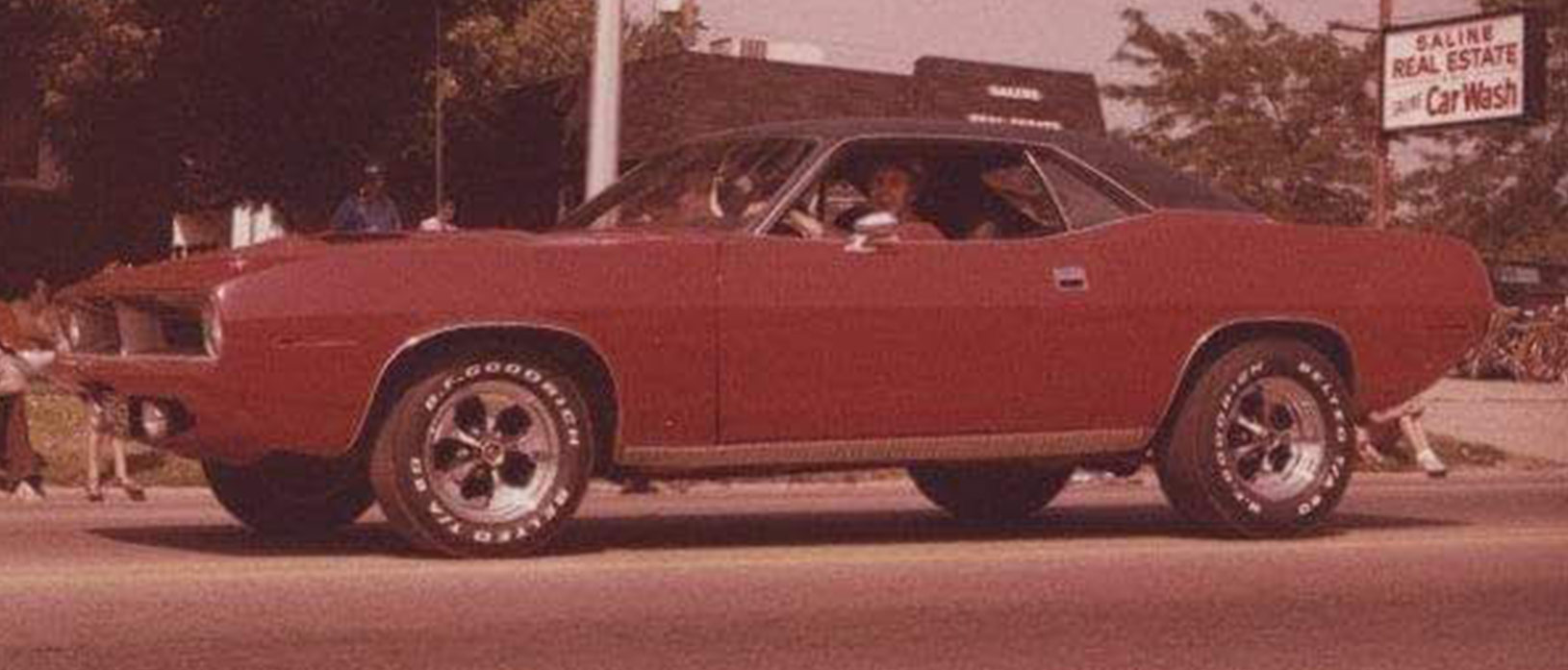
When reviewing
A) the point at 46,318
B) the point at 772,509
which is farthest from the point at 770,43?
the point at 772,509

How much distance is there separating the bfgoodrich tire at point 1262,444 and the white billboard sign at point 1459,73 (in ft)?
77.5

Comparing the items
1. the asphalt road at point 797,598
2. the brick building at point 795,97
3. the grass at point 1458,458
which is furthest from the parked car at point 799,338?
the brick building at point 795,97

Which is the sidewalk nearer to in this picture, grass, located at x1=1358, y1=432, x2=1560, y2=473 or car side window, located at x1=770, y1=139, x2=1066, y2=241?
grass, located at x1=1358, y1=432, x2=1560, y2=473

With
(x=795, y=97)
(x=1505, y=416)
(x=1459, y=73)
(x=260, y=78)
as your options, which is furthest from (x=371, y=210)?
(x=1459, y=73)

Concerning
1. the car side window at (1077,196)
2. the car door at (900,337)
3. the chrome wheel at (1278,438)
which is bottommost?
the chrome wheel at (1278,438)

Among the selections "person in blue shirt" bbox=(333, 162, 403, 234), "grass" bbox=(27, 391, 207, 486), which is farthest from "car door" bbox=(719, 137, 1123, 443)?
"person in blue shirt" bbox=(333, 162, 403, 234)

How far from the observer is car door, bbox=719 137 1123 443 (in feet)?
29.0

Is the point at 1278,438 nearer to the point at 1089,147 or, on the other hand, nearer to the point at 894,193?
the point at 1089,147

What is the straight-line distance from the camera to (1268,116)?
186 ft

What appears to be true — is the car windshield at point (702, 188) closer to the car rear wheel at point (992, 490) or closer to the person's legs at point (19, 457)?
the car rear wheel at point (992, 490)

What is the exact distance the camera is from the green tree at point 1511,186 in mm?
60656

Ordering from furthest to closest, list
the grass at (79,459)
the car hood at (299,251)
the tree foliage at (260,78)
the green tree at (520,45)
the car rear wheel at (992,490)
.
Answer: the green tree at (520,45) → the tree foliage at (260,78) → the grass at (79,459) → the car rear wheel at (992,490) → the car hood at (299,251)

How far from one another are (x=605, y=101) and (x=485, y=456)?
1015cm

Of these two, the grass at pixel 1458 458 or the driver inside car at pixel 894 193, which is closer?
the driver inside car at pixel 894 193
